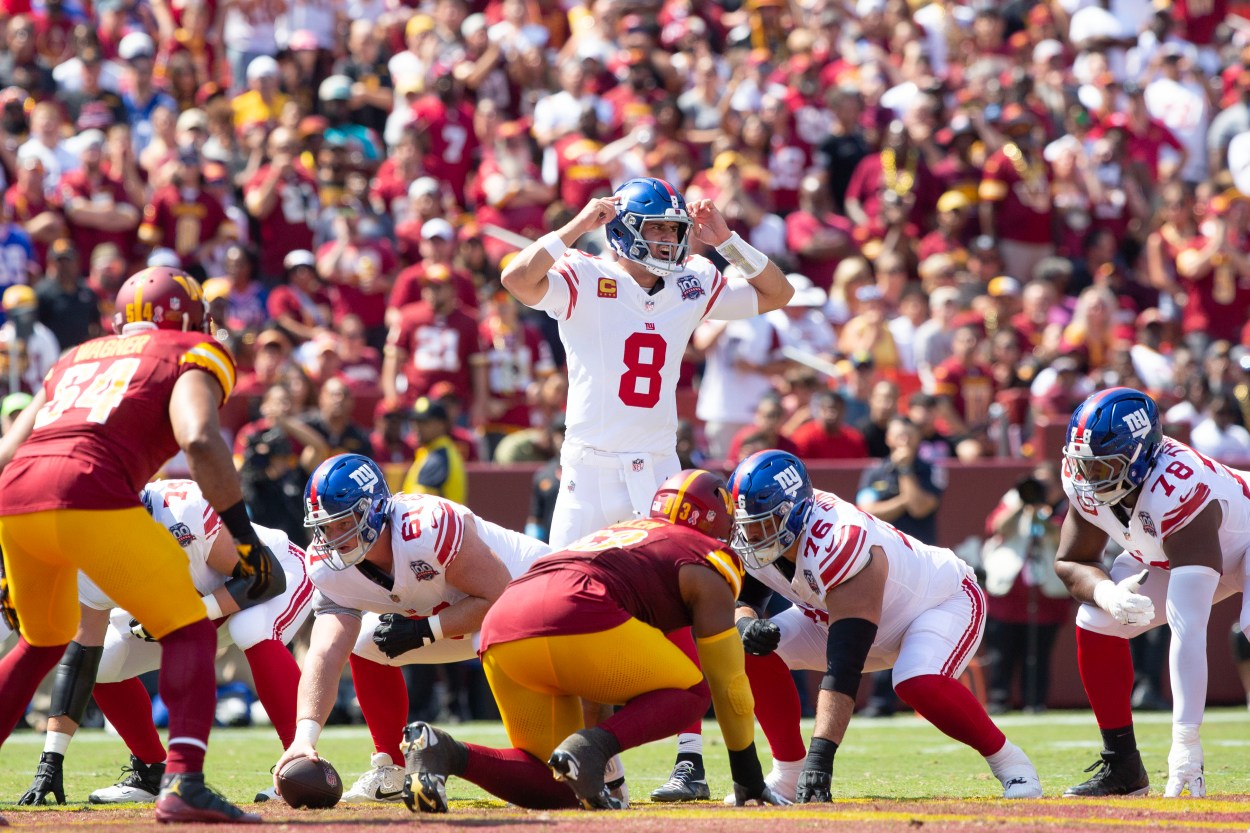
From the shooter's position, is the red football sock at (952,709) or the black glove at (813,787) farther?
the red football sock at (952,709)

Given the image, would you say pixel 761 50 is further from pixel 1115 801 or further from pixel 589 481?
pixel 1115 801

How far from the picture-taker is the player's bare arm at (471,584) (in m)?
6.89

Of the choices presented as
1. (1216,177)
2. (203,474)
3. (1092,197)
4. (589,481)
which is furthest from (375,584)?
(1216,177)

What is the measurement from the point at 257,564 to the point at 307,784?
42.7 inches

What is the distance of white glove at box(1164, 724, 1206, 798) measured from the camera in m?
6.62

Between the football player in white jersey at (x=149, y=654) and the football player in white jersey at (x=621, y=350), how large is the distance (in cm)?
127

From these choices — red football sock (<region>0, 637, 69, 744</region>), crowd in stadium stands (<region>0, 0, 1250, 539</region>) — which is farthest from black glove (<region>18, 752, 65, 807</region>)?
crowd in stadium stands (<region>0, 0, 1250, 539</region>)

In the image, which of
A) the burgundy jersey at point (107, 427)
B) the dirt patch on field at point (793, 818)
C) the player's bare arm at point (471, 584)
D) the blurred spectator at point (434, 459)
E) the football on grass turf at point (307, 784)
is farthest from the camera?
the blurred spectator at point (434, 459)

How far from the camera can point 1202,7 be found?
1923cm

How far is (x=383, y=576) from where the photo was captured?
23.0 feet

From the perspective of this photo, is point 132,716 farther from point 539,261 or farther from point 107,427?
point 539,261

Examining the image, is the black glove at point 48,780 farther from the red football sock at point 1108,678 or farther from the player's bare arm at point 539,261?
the red football sock at point 1108,678

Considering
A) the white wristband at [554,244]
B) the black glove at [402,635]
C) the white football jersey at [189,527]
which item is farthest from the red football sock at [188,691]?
the white wristband at [554,244]

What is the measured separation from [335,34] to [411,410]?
634 cm
